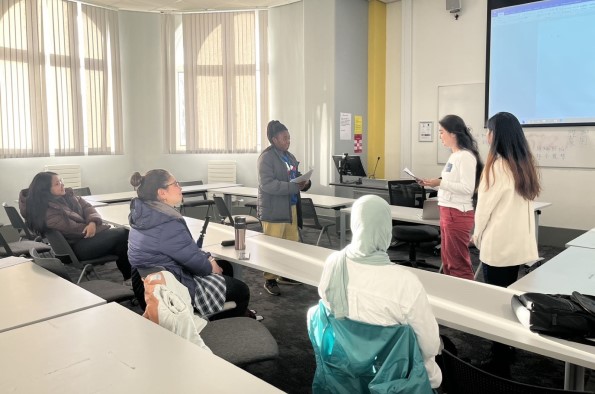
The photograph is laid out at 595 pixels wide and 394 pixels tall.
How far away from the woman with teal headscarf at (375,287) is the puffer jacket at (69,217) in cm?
306

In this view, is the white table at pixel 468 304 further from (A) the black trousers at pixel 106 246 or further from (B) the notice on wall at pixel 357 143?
(B) the notice on wall at pixel 357 143

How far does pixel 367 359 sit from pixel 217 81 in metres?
7.26

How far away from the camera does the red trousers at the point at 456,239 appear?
143 inches

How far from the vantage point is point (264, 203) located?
165 inches

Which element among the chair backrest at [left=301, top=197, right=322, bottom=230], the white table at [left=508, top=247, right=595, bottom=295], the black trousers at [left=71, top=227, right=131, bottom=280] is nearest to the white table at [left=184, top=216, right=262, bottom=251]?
the black trousers at [left=71, top=227, right=131, bottom=280]

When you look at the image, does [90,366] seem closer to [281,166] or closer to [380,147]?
[281,166]

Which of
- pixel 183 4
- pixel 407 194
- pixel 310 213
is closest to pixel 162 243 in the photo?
pixel 310 213

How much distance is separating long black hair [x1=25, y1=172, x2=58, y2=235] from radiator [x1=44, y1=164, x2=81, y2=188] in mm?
3181

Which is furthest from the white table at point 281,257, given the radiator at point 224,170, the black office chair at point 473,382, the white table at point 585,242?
the radiator at point 224,170

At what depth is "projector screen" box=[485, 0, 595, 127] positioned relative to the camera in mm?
5645

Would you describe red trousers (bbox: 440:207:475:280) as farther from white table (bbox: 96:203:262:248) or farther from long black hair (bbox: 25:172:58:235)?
long black hair (bbox: 25:172:58:235)

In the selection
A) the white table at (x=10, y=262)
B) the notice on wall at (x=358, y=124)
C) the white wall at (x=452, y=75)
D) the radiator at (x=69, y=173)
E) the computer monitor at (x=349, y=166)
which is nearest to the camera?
the white table at (x=10, y=262)

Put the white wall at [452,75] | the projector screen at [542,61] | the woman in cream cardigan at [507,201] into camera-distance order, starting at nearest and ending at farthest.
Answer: the woman in cream cardigan at [507,201], the projector screen at [542,61], the white wall at [452,75]

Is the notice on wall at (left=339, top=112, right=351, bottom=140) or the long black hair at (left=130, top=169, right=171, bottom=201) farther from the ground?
the notice on wall at (left=339, top=112, right=351, bottom=140)
